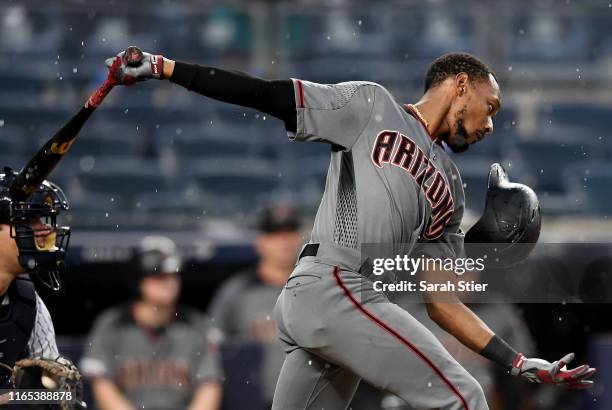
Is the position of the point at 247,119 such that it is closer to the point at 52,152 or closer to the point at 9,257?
the point at 9,257

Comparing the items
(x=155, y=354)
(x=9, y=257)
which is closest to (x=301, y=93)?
(x=9, y=257)

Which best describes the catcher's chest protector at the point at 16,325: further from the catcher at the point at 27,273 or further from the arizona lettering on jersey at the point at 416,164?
the arizona lettering on jersey at the point at 416,164

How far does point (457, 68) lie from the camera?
342 centimetres

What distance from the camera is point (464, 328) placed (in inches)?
137

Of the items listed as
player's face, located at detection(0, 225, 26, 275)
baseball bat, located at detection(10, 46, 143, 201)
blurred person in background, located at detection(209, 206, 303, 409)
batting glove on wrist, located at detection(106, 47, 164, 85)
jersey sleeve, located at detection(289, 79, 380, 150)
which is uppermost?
batting glove on wrist, located at detection(106, 47, 164, 85)

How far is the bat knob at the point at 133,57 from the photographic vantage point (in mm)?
2869

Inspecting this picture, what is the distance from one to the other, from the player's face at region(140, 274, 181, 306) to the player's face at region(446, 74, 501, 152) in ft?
7.92

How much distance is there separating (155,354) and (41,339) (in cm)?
191

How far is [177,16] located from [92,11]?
68 cm

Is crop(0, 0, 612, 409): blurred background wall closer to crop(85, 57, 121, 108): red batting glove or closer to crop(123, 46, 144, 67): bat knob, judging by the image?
crop(85, 57, 121, 108): red batting glove

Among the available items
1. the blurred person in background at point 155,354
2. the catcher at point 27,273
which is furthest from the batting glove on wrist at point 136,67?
the blurred person in background at point 155,354

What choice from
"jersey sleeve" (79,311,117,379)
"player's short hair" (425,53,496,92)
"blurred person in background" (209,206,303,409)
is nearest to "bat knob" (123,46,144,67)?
"player's short hair" (425,53,496,92)

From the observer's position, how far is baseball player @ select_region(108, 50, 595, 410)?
3.07 metres

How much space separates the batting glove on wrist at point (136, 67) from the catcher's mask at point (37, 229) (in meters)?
0.82
